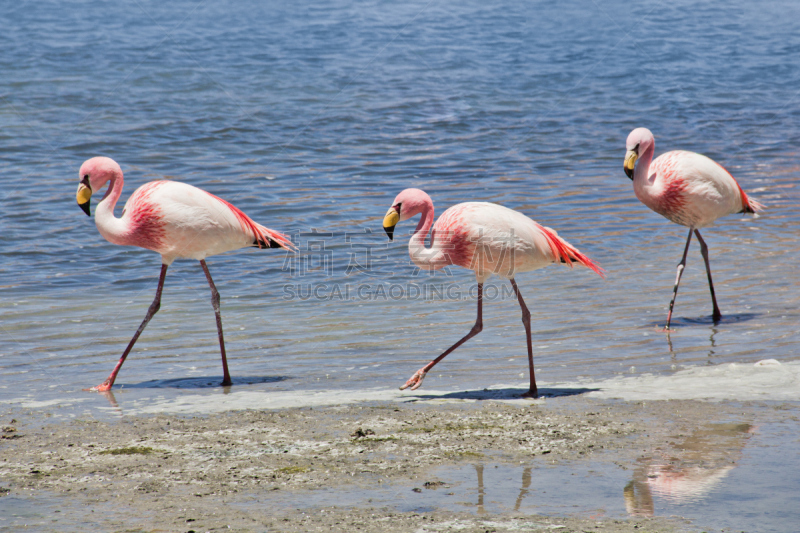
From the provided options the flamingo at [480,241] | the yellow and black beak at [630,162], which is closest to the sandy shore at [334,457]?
the flamingo at [480,241]

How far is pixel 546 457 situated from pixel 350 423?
1152mm

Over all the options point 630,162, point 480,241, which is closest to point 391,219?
point 480,241

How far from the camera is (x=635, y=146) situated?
289 inches

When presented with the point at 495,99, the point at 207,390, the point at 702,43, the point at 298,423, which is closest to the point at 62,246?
the point at 207,390

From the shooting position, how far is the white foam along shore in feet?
16.8

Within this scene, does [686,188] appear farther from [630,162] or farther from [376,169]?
[376,169]

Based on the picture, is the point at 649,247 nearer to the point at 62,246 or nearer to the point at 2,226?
the point at 62,246

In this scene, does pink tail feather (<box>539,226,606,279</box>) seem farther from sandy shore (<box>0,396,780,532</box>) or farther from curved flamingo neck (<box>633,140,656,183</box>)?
curved flamingo neck (<box>633,140,656,183</box>)

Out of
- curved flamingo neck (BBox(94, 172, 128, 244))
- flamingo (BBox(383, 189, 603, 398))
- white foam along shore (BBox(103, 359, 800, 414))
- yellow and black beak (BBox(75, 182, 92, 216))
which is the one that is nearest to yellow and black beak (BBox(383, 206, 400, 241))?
flamingo (BBox(383, 189, 603, 398))

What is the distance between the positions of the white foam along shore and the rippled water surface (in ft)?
Answer: 0.90

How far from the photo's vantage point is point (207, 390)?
5.71m

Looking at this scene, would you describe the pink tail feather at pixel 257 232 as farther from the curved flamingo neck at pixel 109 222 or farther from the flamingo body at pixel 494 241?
the flamingo body at pixel 494 241

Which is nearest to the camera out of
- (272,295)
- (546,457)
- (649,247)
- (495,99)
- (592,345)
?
(546,457)

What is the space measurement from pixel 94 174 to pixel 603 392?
3860 millimetres
